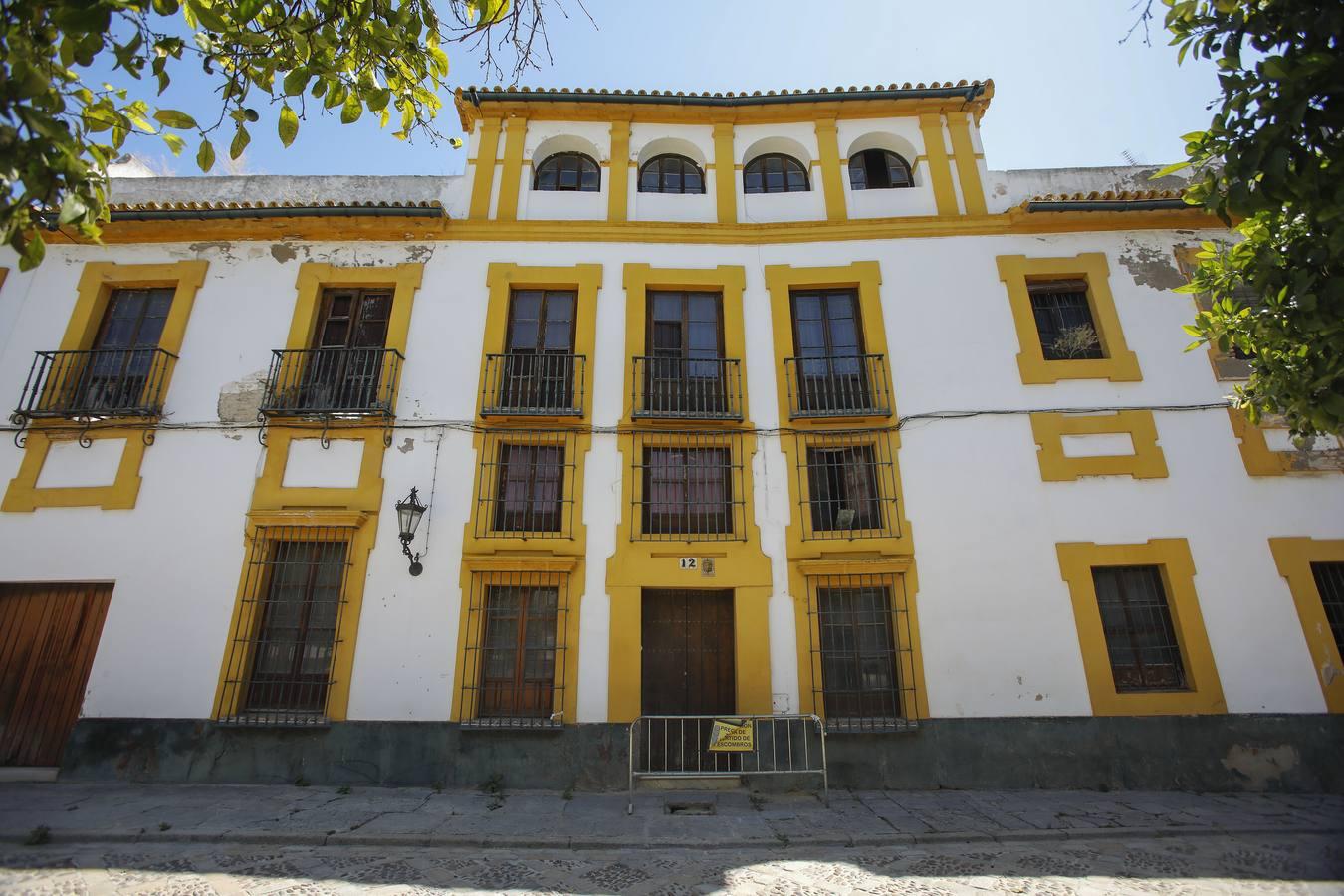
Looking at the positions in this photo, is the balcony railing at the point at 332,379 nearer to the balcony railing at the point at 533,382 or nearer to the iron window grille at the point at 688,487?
the balcony railing at the point at 533,382

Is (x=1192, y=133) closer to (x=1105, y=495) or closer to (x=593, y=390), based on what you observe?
(x=1105, y=495)

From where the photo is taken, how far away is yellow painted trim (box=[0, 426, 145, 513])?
7566mm

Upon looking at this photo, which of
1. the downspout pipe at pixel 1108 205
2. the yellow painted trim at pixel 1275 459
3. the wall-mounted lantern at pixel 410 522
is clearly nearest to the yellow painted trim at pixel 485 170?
the wall-mounted lantern at pixel 410 522

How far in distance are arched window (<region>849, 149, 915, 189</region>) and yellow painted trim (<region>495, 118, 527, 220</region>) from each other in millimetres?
4992

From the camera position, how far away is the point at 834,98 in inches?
373

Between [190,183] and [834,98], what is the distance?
10.0m

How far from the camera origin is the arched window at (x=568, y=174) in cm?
964

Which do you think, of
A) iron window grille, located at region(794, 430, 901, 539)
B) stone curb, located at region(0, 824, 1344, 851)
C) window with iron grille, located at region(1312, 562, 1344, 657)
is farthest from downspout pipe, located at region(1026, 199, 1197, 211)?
stone curb, located at region(0, 824, 1344, 851)

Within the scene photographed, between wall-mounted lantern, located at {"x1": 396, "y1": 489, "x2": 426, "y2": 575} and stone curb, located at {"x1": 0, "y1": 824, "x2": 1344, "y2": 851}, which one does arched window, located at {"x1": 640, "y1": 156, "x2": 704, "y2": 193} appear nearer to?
wall-mounted lantern, located at {"x1": 396, "y1": 489, "x2": 426, "y2": 575}

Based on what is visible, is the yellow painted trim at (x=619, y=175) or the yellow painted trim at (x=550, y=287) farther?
the yellow painted trim at (x=619, y=175)

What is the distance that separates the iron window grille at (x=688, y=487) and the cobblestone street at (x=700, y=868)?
3493 millimetres

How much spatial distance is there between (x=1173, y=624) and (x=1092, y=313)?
407 cm

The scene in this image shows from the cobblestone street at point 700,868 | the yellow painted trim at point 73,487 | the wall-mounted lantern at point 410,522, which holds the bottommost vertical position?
the cobblestone street at point 700,868

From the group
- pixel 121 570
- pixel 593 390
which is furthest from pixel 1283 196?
pixel 121 570
